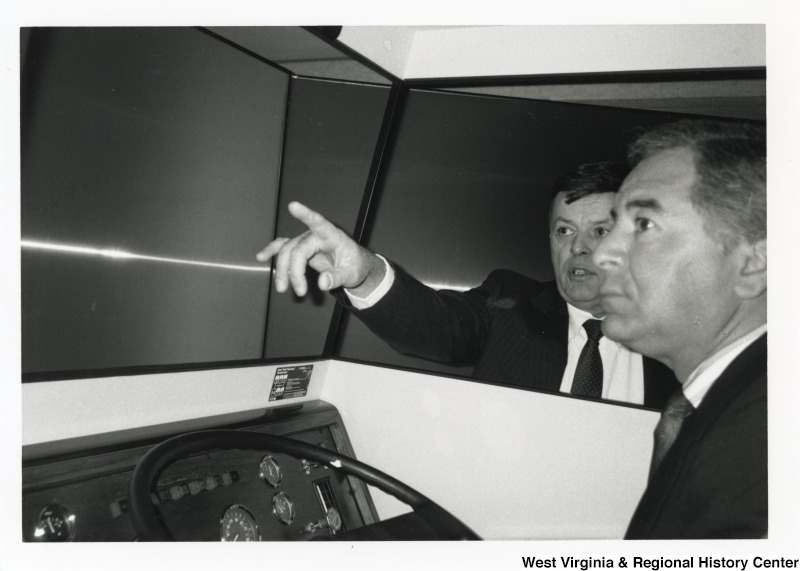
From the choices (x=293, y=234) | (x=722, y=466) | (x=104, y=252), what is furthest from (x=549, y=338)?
(x=104, y=252)

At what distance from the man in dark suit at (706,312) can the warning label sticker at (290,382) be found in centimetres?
91

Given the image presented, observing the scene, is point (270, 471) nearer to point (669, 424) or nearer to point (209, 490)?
point (209, 490)

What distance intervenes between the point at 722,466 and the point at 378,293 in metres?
0.85

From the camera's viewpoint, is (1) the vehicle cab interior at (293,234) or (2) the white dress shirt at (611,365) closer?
(1) the vehicle cab interior at (293,234)

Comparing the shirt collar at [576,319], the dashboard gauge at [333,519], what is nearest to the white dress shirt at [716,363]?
the shirt collar at [576,319]

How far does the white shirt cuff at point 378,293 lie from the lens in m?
1.64

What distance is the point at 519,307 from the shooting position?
1595mm

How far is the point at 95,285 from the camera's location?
→ 51.2 inches

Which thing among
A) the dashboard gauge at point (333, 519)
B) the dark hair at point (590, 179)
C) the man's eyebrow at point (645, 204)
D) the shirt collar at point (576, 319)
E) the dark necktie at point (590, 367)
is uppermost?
the dark hair at point (590, 179)

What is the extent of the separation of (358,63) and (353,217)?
1.29ft

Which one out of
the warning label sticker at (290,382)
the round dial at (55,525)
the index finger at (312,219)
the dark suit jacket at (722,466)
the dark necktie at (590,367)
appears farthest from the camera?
the warning label sticker at (290,382)

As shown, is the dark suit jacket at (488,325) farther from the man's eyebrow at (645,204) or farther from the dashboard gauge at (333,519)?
the dashboard gauge at (333,519)

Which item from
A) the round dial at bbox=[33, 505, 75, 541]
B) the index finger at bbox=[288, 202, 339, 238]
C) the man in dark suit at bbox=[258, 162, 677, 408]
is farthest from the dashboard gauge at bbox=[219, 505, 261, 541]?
the index finger at bbox=[288, 202, 339, 238]
